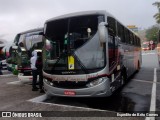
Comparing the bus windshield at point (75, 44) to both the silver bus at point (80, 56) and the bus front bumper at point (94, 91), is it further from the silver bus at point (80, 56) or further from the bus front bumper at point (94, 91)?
the bus front bumper at point (94, 91)

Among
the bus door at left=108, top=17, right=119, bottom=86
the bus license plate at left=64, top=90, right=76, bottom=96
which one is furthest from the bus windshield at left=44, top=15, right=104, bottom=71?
the bus license plate at left=64, top=90, right=76, bottom=96

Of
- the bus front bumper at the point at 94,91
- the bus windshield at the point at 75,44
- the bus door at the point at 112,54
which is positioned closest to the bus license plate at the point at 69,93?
the bus front bumper at the point at 94,91

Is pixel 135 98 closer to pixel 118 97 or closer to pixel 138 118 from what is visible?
pixel 118 97

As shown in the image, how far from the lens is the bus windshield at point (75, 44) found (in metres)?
6.74

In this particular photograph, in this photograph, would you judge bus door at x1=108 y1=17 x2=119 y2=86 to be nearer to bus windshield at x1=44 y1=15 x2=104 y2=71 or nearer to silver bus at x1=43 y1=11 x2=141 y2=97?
silver bus at x1=43 y1=11 x2=141 y2=97

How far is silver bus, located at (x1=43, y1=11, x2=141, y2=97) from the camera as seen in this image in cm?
671

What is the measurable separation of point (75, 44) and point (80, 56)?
1.40ft

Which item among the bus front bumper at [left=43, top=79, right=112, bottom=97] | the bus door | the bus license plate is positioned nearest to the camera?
the bus front bumper at [left=43, top=79, right=112, bottom=97]

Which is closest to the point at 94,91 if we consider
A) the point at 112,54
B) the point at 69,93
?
the point at 69,93

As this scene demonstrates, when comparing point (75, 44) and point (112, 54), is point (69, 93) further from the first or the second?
point (112, 54)

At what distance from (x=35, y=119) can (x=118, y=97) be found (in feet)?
11.2

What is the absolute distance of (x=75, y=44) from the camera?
22.8 feet

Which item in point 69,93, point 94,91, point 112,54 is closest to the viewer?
point 94,91

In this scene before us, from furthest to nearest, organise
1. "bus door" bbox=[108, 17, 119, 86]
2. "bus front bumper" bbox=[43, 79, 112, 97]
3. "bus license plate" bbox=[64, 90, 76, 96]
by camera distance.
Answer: "bus door" bbox=[108, 17, 119, 86] < "bus license plate" bbox=[64, 90, 76, 96] < "bus front bumper" bbox=[43, 79, 112, 97]
